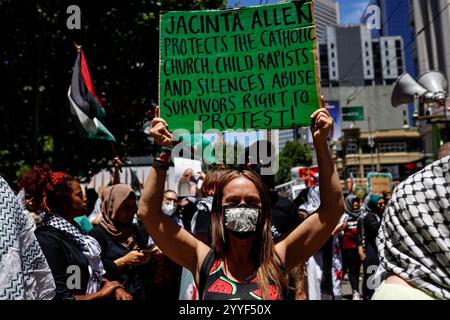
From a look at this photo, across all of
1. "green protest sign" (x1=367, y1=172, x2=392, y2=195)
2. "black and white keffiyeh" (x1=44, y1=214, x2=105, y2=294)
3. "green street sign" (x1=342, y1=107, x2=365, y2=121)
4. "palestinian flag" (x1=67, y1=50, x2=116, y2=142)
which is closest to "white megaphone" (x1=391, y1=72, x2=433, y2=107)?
"green protest sign" (x1=367, y1=172, x2=392, y2=195)

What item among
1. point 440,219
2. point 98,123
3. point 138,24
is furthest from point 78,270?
point 138,24

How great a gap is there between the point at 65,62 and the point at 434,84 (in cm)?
874

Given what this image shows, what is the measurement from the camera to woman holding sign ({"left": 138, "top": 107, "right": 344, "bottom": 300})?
8.20 feet

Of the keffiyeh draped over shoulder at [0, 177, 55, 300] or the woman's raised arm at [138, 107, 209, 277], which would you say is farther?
the woman's raised arm at [138, 107, 209, 277]

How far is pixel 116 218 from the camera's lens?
384 cm

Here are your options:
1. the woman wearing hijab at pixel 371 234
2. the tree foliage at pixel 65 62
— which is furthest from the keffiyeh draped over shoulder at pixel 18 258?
the tree foliage at pixel 65 62

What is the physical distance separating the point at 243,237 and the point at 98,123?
17.3 feet

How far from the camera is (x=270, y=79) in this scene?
118 inches

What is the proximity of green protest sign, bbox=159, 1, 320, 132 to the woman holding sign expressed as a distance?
366 mm

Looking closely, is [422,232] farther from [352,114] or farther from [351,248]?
[352,114]

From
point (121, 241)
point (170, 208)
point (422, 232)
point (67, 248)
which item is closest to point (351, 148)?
point (170, 208)

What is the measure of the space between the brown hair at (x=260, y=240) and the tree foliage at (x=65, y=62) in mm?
10657

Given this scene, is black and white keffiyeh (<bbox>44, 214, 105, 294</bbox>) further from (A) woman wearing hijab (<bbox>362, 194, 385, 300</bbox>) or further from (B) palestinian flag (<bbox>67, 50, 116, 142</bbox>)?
(A) woman wearing hijab (<bbox>362, 194, 385, 300</bbox>)

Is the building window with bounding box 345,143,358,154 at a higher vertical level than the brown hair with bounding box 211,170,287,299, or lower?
higher
